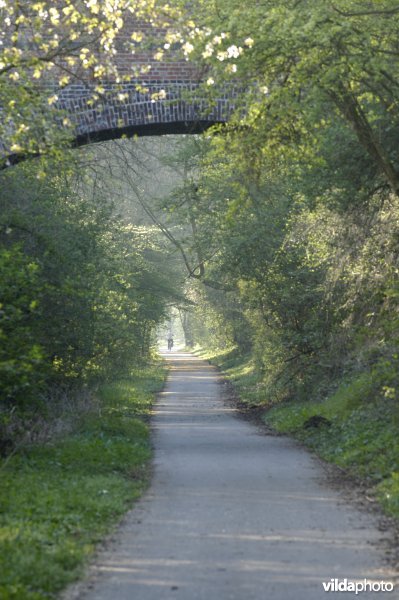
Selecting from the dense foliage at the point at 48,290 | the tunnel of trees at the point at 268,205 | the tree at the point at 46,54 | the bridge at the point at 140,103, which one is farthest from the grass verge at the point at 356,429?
the tree at the point at 46,54

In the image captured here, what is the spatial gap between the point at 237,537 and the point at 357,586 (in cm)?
213

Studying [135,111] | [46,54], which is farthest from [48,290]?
[135,111]

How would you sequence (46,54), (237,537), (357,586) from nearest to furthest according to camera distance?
(357,586)
(237,537)
(46,54)

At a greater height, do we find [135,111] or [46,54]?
[46,54]

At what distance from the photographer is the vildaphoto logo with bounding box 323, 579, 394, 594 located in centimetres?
779

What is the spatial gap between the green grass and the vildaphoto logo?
2.03 meters

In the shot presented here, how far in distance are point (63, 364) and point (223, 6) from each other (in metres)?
9.45

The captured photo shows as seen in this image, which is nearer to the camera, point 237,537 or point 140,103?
point 237,537

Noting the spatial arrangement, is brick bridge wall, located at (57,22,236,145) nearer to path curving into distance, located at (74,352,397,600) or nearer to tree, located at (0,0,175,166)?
tree, located at (0,0,175,166)

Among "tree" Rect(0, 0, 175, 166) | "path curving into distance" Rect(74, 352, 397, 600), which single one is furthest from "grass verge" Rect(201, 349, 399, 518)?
"tree" Rect(0, 0, 175, 166)

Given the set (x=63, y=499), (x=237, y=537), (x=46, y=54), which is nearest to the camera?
(x=237, y=537)

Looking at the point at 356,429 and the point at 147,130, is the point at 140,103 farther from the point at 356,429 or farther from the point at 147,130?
the point at 356,429

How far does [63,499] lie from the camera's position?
11.4 metres

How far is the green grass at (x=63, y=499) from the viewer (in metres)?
8.06
